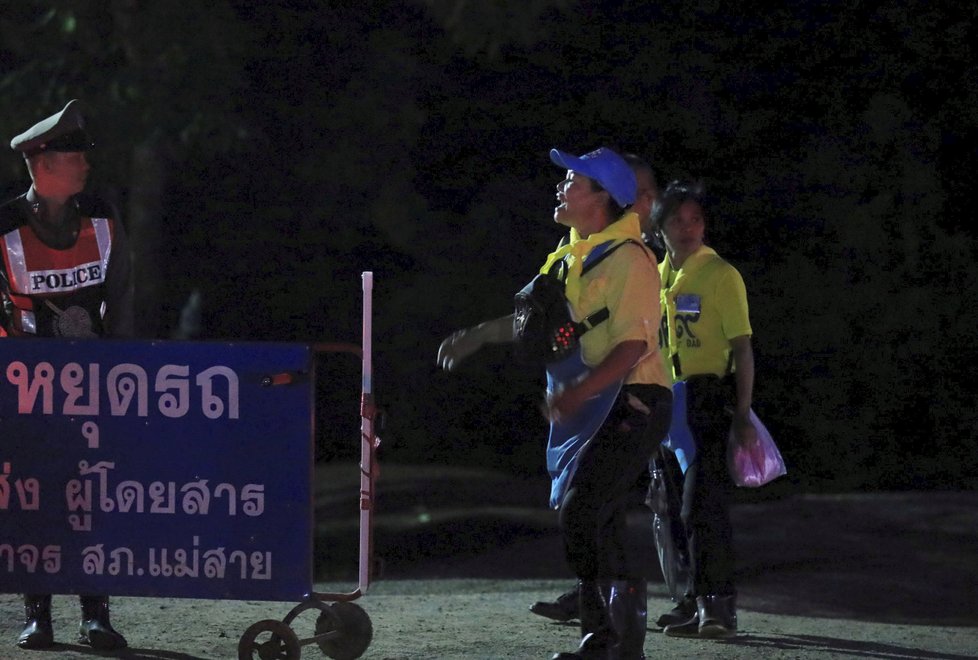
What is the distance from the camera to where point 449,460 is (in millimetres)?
18984

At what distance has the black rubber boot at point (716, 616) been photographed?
7941 mm

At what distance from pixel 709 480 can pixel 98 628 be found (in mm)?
2725

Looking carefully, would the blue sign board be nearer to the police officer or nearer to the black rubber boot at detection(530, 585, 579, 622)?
the police officer

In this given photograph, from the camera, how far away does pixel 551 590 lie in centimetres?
1004

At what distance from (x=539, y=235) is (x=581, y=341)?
434 inches

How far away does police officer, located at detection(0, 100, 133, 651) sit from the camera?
728 cm

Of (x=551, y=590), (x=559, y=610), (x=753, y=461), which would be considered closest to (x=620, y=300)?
(x=753, y=461)

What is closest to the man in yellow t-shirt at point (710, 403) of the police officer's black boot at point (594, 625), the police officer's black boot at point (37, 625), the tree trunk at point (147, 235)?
the police officer's black boot at point (594, 625)

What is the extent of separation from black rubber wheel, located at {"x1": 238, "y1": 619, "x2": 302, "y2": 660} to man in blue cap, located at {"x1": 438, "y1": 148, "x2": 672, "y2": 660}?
1.07m

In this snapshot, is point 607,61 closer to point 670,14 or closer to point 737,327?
point 670,14

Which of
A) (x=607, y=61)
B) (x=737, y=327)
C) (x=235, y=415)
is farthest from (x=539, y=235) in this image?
(x=235, y=415)

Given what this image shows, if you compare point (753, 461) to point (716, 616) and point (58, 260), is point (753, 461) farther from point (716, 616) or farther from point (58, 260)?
point (58, 260)

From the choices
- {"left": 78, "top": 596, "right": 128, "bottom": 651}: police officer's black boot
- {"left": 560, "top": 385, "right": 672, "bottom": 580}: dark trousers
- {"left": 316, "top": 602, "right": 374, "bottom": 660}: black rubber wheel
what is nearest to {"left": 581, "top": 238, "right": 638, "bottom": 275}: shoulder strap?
{"left": 560, "top": 385, "right": 672, "bottom": 580}: dark trousers

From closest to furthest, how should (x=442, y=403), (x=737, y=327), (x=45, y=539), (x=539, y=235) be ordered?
1. (x=45, y=539)
2. (x=737, y=327)
3. (x=539, y=235)
4. (x=442, y=403)
